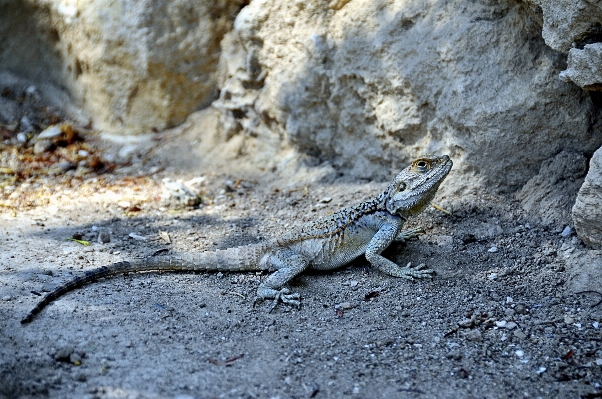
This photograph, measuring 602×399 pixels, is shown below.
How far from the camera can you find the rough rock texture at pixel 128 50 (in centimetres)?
808

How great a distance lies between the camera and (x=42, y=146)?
8359 millimetres

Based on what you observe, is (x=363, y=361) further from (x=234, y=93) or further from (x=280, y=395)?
(x=234, y=93)

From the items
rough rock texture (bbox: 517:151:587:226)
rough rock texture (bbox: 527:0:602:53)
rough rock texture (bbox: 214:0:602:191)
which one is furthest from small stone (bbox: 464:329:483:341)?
rough rock texture (bbox: 527:0:602:53)

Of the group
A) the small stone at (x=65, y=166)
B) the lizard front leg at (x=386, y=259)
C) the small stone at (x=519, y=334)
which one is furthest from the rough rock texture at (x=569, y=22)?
the small stone at (x=65, y=166)

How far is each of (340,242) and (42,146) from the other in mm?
4842

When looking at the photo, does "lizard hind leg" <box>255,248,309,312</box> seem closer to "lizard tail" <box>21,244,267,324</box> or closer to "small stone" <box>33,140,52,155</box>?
"lizard tail" <box>21,244,267,324</box>

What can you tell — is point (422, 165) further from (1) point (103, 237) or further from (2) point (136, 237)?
(1) point (103, 237)

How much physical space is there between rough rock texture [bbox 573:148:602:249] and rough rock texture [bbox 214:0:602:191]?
0.82m

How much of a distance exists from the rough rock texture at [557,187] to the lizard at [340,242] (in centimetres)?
90

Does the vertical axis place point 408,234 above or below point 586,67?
below

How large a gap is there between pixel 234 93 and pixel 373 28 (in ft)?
7.46

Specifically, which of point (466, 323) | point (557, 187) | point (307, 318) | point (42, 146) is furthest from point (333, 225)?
point (42, 146)

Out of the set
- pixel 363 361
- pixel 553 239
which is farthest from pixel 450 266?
pixel 363 361

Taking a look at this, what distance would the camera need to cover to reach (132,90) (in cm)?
841
